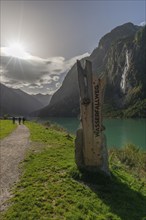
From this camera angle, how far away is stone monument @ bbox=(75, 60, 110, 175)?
1609 cm

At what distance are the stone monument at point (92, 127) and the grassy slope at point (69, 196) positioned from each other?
2.79 ft

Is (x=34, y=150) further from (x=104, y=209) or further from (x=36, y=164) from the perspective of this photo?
(x=104, y=209)

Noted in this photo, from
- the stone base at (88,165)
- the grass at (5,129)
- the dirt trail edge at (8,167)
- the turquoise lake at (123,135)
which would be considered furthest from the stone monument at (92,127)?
the turquoise lake at (123,135)

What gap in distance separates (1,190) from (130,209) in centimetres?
630

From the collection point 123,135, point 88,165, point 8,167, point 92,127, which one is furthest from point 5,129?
point 123,135

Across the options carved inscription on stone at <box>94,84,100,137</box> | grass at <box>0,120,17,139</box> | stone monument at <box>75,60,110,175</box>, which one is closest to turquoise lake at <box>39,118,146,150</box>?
grass at <box>0,120,17,139</box>

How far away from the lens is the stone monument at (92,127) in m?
16.1

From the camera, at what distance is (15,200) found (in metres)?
13.0

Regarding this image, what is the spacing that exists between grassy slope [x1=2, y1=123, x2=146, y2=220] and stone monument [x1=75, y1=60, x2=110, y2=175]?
85cm

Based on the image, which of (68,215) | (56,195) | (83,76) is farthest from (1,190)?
(83,76)

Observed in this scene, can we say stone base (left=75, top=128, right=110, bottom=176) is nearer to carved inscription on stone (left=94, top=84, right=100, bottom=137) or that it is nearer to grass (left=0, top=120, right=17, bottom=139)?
carved inscription on stone (left=94, top=84, right=100, bottom=137)

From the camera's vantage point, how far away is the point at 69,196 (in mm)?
13320

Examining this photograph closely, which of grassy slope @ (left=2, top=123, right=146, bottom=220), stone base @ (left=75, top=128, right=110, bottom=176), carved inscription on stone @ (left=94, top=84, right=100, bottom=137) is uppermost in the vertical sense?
carved inscription on stone @ (left=94, top=84, right=100, bottom=137)

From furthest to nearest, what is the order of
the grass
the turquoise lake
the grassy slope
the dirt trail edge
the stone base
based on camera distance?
the turquoise lake → the grass → the stone base → the dirt trail edge → the grassy slope
